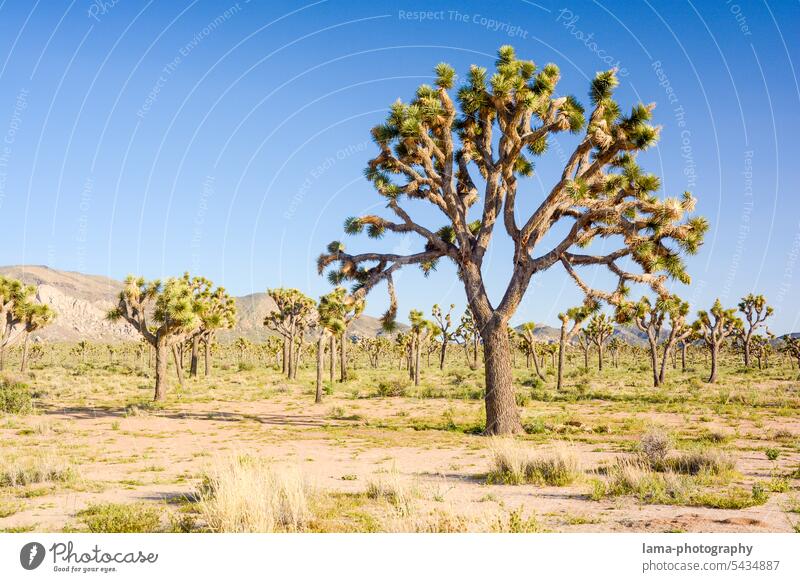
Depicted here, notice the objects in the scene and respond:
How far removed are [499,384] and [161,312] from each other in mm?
17170

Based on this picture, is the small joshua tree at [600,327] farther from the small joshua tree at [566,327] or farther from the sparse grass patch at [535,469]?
the sparse grass patch at [535,469]

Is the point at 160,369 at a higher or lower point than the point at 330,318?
lower

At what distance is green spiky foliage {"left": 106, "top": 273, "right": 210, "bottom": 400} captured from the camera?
2653 centimetres

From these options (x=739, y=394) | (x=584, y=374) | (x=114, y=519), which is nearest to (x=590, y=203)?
(x=114, y=519)

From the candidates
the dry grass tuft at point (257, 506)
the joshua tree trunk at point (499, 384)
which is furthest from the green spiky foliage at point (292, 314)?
the dry grass tuft at point (257, 506)

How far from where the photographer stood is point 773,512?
25.0 feet

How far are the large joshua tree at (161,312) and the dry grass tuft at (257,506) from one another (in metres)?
20.1

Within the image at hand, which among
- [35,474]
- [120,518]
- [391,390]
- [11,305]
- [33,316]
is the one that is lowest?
[391,390]

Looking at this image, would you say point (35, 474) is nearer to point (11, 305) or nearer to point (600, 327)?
point (11, 305)

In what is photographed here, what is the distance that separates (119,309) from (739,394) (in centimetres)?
2886

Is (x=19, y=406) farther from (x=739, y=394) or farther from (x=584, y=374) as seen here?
(x=584, y=374)

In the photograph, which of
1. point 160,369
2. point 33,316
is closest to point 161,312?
point 160,369

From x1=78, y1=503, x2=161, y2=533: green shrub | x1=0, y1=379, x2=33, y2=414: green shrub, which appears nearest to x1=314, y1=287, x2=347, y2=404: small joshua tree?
x1=78, y1=503, x2=161, y2=533: green shrub

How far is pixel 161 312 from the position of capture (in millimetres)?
27047
